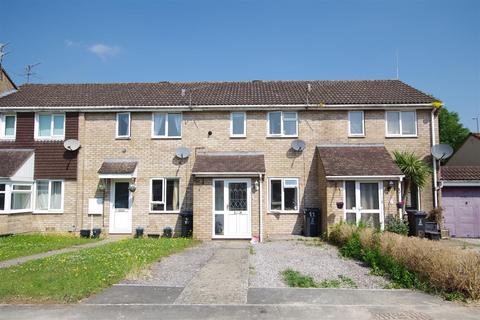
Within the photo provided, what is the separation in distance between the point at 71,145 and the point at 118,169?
8.60 ft

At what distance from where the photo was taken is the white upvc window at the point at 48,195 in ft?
60.5

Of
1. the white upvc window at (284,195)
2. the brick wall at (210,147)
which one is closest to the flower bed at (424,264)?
the white upvc window at (284,195)

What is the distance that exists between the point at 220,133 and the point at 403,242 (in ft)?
35.2

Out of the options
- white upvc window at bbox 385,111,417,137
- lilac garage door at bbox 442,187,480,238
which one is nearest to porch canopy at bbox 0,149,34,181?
white upvc window at bbox 385,111,417,137

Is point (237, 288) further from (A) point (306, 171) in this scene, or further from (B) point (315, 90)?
(B) point (315, 90)

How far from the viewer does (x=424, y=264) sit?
8.38 m

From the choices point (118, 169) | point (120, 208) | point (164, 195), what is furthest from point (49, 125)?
point (164, 195)

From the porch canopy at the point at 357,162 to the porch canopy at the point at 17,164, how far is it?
1326 centimetres

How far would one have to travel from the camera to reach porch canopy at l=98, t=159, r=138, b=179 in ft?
57.6

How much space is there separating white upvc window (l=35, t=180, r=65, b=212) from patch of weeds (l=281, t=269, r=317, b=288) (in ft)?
42.6

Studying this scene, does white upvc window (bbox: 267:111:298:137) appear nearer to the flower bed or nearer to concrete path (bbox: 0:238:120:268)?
the flower bed

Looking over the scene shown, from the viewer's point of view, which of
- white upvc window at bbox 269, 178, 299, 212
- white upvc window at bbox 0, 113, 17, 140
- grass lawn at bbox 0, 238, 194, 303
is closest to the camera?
grass lawn at bbox 0, 238, 194, 303

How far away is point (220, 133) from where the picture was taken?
18.7m

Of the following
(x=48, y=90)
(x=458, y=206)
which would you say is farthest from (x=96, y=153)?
(x=458, y=206)
